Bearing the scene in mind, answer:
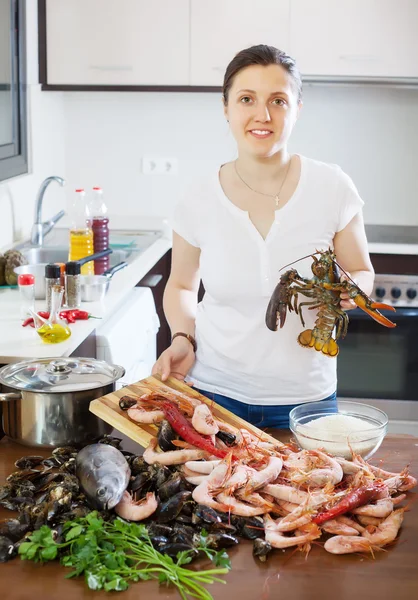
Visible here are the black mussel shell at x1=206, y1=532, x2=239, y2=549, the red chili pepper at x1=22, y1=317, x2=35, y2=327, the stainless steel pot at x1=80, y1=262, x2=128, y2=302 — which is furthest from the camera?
the stainless steel pot at x1=80, y1=262, x2=128, y2=302

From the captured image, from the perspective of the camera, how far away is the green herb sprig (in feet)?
3.83

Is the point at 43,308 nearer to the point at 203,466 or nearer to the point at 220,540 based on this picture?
the point at 203,466

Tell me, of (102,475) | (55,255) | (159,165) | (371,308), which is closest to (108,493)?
(102,475)

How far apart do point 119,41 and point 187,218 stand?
1957 mm

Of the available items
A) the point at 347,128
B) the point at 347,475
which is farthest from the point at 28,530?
the point at 347,128

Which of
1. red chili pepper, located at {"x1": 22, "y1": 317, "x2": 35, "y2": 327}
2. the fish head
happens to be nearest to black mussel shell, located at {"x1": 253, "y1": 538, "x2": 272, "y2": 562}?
the fish head

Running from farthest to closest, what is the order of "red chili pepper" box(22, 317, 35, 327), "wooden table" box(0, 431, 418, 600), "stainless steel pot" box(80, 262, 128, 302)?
"stainless steel pot" box(80, 262, 128, 302)
"red chili pepper" box(22, 317, 35, 327)
"wooden table" box(0, 431, 418, 600)

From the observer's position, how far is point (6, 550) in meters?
1.24

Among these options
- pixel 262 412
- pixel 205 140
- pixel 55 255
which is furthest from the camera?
pixel 205 140

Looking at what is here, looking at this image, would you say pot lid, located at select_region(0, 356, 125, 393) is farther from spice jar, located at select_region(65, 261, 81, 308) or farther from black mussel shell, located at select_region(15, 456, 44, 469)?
spice jar, located at select_region(65, 261, 81, 308)

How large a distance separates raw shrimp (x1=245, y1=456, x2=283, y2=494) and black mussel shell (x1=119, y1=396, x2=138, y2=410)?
0.32 meters

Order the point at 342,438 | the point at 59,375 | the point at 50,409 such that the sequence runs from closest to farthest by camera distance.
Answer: the point at 342,438, the point at 50,409, the point at 59,375

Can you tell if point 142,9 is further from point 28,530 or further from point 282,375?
point 28,530

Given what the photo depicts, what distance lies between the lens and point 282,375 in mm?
1959
